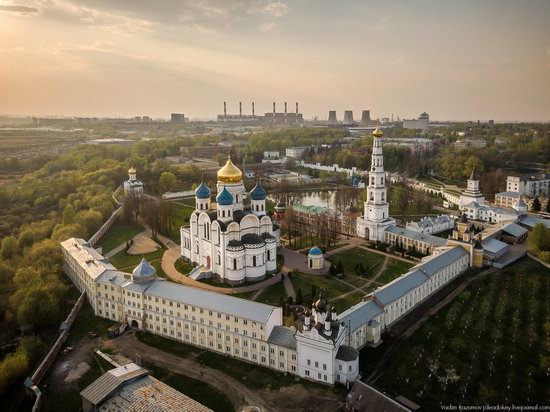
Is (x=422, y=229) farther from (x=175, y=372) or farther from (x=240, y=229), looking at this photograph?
(x=175, y=372)

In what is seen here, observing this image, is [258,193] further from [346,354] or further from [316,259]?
[346,354]

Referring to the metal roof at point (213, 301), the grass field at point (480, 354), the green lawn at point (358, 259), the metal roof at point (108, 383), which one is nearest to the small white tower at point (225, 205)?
the metal roof at point (213, 301)

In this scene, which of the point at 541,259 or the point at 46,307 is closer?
the point at 46,307

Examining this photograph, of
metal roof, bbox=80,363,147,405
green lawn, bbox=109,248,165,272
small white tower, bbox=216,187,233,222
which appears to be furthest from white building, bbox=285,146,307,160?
metal roof, bbox=80,363,147,405

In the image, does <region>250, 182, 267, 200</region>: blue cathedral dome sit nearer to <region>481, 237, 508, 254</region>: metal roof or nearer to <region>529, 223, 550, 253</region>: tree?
<region>481, 237, 508, 254</region>: metal roof

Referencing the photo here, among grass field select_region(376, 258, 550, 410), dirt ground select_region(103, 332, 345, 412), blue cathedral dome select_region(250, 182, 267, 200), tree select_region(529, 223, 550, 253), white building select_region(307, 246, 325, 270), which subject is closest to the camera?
dirt ground select_region(103, 332, 345, 412)

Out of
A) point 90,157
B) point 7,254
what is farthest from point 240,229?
point 90,157

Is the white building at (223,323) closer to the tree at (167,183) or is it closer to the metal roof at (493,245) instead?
the metal roof at (493,245)
